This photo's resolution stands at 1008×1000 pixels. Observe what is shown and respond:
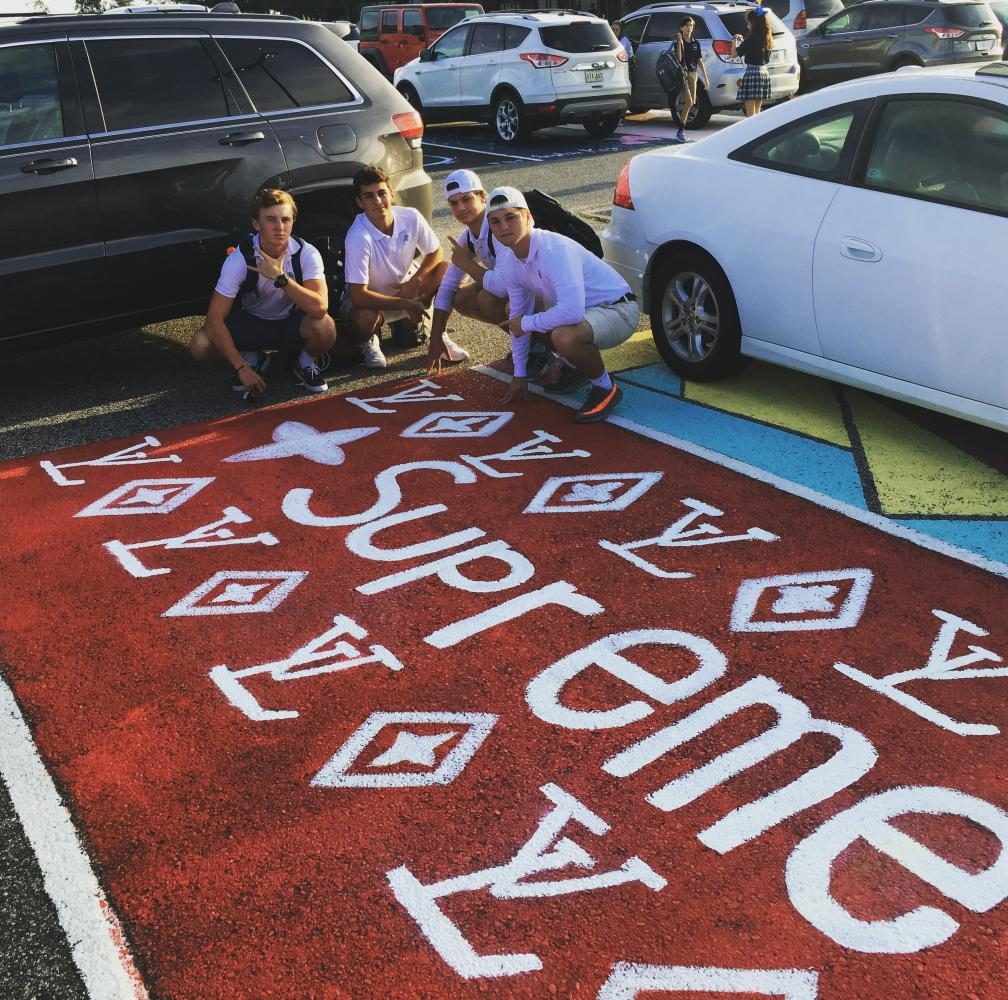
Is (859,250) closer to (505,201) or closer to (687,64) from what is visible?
(505,201)

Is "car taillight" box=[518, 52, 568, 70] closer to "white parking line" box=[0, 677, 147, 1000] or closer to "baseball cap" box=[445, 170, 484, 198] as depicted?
"baseball cap" box=[445, 170, 484, 198]

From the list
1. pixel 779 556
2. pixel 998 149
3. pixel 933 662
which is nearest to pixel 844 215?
pixel 998 149

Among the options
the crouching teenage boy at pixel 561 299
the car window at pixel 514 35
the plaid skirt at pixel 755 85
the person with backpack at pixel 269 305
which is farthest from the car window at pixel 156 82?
the car window at pixel 514 35

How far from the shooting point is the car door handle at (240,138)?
644cm

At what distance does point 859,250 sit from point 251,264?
123 inches

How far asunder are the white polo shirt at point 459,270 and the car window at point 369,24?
18.8m

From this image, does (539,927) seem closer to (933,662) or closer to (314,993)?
(314,993)

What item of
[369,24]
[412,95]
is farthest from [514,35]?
[369,24]

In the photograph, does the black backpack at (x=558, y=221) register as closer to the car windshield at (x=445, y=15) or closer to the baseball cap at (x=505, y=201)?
the baseball cap at (x=505, y=201)

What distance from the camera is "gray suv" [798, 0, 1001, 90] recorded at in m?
17.6

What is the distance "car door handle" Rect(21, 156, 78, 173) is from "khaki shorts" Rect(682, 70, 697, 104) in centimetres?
1139

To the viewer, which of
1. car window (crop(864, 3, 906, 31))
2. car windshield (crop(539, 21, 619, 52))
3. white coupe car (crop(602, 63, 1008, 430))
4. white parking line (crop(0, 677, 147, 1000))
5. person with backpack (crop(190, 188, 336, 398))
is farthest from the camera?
car window (crop(864, 3, 906, 31))

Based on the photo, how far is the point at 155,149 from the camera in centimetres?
621

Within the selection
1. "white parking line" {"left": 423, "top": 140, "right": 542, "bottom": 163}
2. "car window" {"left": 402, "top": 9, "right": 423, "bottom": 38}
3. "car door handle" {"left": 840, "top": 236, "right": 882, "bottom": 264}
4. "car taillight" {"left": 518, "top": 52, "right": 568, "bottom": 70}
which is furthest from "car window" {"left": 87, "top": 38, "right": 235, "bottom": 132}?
"car window" {"left": 402, "top": 9, "right": 423, "bottom": 38}
